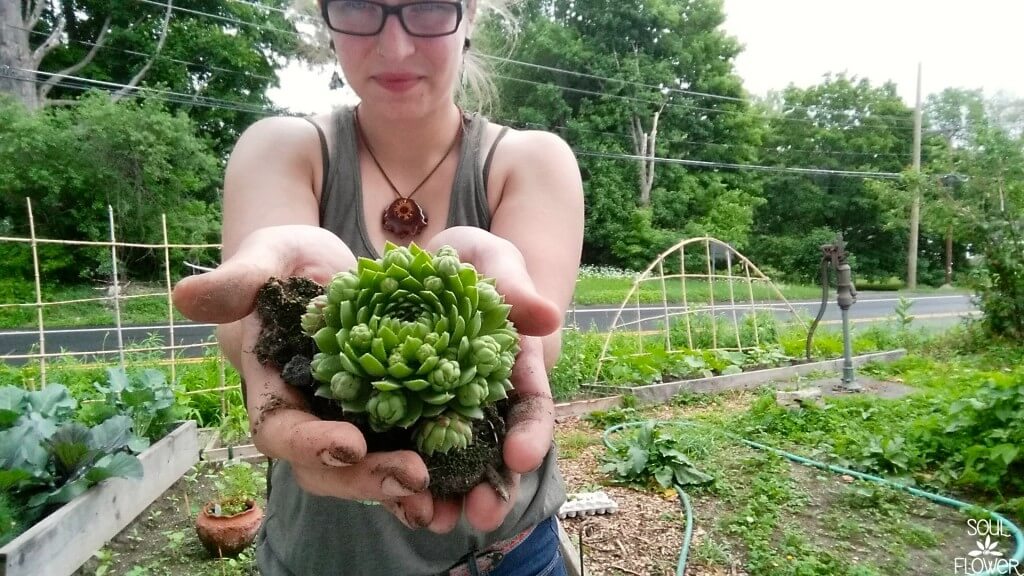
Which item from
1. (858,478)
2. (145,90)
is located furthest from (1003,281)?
(145,90)

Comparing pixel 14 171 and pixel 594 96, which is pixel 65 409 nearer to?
pixel 14 171

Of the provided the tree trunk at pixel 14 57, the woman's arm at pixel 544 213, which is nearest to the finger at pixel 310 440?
the woman's arm at pixel 544 213

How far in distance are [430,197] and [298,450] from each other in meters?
0.95

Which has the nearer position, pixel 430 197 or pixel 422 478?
pixel 422 478

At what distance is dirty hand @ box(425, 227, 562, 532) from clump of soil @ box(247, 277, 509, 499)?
0.10 ft

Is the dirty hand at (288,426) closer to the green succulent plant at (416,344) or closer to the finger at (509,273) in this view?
the green succulent plant at (416,344)

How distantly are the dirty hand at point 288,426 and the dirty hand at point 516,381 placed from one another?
11 centimetres

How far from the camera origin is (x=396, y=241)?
1.89m

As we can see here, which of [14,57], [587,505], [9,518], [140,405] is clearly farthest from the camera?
[14,57]

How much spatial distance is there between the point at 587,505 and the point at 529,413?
4.35 metres

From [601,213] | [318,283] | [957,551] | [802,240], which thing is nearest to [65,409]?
[318,283]

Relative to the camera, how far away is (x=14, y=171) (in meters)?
19.0

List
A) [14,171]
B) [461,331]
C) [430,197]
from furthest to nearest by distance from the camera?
1. [14,171]
2. [430,197]
3. [461,331]

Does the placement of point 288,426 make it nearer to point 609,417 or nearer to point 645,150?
point 609,417
